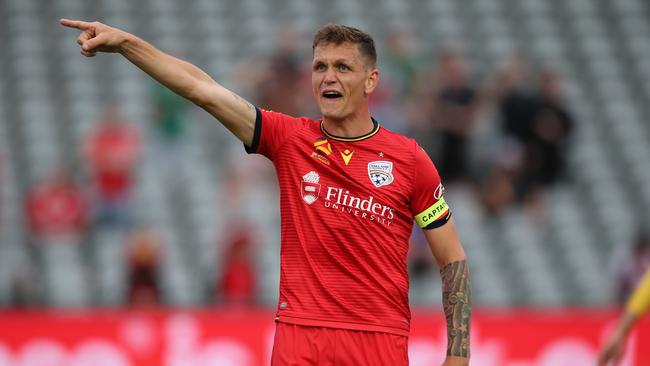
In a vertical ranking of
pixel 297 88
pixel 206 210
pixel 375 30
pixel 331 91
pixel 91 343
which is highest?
pixel 375 30

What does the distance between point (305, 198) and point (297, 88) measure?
8.40 m

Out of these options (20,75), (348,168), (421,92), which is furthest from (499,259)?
(348,168)

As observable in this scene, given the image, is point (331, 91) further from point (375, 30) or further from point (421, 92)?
point (375, 30)

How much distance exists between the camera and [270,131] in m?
5.55

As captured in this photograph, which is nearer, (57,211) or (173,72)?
(173,72)

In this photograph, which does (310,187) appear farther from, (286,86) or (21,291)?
(286,86)

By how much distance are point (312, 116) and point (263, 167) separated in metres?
0.81

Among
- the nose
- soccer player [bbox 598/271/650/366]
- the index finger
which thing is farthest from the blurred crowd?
the index finger

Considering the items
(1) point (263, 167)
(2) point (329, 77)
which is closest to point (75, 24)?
(2) point (329, 77)

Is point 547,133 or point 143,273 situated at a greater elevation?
point 547,133

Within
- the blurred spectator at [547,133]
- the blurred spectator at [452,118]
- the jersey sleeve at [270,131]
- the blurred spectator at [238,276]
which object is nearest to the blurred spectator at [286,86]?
the blurred spectator at [452,118]

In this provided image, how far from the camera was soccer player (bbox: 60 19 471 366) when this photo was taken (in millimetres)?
5410

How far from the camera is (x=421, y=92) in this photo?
47.1 ft

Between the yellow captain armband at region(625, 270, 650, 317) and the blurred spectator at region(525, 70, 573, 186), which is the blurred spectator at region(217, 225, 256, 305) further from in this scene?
the yellow captain armband at region(625, 270, 650, 317)
